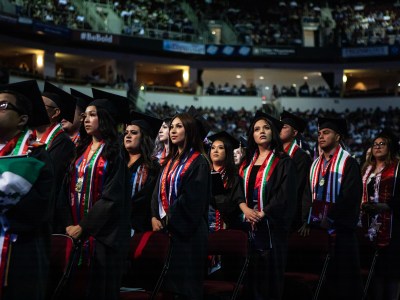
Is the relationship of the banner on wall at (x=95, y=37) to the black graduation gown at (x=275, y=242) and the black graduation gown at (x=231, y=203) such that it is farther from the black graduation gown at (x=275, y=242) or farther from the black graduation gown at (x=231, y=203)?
the black graduation gown at (x=275, y=242)

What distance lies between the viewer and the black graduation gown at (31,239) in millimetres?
3326

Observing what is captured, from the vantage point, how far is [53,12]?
29172mm

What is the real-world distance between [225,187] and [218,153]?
634 millimetres

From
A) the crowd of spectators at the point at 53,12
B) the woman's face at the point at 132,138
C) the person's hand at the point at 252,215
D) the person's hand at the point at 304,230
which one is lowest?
the person's hand at the point at 304,230

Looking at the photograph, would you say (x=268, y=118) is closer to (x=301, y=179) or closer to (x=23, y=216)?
(x=301, y=179)

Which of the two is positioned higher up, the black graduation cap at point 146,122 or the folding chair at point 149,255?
the black graduation cap at point 146,122

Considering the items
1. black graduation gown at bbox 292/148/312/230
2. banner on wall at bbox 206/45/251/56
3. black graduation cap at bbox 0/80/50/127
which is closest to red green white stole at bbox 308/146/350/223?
black graduation gown at bbox 292/148/312/230

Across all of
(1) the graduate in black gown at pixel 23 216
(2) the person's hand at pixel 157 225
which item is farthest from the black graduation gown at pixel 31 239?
(2) the person's hand at pixel 157 225

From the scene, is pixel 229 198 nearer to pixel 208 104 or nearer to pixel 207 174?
pixel 207 174

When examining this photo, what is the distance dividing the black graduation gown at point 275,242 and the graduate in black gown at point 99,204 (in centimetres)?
156

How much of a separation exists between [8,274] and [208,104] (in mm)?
29968

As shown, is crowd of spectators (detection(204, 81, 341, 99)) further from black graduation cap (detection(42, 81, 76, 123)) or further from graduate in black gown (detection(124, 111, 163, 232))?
black graduation cap (detection(42, 81, 76, 123))

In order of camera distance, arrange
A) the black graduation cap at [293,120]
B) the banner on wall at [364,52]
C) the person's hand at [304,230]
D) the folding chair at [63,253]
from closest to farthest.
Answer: the folding chair at [63,253], the person's hand at [304,230], the black graduation cap at [293,120], the banner on wall at [364,52]

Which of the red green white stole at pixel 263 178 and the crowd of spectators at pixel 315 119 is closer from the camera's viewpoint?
the red green white stole at pixel 263 178
